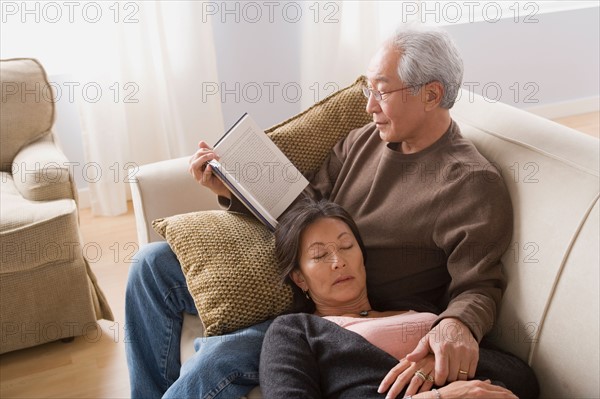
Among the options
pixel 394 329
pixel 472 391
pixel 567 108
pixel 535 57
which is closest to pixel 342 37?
pixel 535 57

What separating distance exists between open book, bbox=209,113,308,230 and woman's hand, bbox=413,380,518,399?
696 mm

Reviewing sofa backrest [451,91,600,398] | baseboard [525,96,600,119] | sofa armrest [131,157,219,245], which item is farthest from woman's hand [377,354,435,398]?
baseboard [525,96,600,119]

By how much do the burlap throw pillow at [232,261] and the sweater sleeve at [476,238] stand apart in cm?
41

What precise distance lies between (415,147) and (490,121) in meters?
0.20

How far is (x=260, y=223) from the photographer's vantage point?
2090 millimetres

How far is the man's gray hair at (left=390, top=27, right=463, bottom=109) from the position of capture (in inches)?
75.2

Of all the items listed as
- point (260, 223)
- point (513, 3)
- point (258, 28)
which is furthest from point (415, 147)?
point (513, 3)

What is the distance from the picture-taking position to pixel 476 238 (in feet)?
5.80

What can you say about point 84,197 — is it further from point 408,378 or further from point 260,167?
point 408,378

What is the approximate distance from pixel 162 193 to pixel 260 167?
32 centimetres

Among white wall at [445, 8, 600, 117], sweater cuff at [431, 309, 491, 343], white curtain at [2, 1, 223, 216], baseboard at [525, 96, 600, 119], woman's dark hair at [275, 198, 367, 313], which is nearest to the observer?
sweater cuff at [431, 309, 491, 343]

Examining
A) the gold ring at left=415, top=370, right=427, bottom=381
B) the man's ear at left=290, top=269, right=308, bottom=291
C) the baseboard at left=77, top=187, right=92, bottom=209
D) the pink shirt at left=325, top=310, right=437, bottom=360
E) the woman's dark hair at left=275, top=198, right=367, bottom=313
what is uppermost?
the woman's dark hair at left=275, top=198, right=367, bottom=313

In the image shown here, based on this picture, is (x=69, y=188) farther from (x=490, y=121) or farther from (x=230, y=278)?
(x=490, y=121)

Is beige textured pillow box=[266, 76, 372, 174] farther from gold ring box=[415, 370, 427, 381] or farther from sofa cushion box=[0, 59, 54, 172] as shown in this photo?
sofa cushion box=[0, 59, 54, 172]
